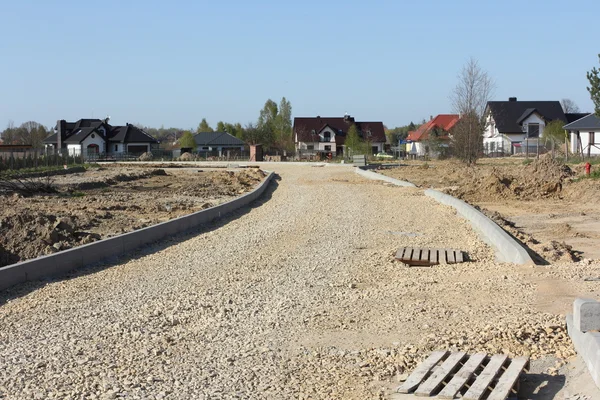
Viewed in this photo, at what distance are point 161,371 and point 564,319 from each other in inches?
179

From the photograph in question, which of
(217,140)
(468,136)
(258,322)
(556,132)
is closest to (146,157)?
(217,140)

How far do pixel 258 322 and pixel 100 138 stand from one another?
94.4 metres

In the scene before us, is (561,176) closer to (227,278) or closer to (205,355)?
(227,278)

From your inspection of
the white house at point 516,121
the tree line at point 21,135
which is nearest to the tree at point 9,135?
the tree line at point 21,135

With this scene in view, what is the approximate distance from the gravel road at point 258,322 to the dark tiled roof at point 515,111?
67.3 meters

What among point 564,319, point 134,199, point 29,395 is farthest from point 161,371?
point 134,199

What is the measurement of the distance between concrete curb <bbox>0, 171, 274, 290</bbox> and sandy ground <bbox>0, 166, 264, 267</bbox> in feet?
2.72

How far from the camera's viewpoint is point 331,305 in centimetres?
1012

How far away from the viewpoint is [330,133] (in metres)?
108

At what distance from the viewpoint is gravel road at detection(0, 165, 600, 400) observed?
6984mm

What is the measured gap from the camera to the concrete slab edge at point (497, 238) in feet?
42.3

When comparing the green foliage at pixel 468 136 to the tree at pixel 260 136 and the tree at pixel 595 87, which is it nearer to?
the tree at pixel 595 87

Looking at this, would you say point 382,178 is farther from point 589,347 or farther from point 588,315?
point 589,347

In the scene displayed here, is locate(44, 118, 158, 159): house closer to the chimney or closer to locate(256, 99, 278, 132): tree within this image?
the chimney
